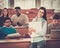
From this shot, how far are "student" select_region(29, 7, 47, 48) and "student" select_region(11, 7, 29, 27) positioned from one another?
0.28 ft

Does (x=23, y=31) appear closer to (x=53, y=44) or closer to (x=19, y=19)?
(x=19, y=19)

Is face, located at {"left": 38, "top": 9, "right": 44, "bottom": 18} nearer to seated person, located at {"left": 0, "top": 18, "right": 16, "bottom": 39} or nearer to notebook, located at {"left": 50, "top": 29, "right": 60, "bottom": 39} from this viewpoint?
notebook, located at {"left": 50, "top": 29, "right": 60, "bottom": 39}

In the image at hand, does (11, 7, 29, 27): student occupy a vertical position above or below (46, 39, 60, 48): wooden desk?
above

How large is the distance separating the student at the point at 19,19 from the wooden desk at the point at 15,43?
17cm

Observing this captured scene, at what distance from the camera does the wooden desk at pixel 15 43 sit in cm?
250

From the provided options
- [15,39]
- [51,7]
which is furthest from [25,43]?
[51,7]

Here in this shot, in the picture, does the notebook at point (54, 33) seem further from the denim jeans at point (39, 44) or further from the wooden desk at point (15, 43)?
the wooden desk at point (15, 43)

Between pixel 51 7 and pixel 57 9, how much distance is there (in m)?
0.07

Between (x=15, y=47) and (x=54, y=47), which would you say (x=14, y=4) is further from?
(x=54, y=47)

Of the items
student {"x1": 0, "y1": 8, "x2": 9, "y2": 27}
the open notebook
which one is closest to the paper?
the open notebook

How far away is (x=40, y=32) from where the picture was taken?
8.35 feet

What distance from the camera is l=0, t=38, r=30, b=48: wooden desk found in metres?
2.50

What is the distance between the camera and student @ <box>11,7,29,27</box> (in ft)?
8.32

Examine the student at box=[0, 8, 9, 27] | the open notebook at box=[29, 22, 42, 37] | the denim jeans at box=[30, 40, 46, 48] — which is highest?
the student at box=[0, 8, 9, 27]
